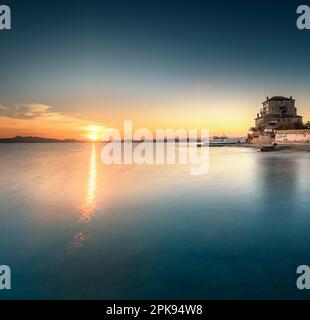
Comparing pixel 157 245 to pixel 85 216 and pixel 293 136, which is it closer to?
pixel 85 216

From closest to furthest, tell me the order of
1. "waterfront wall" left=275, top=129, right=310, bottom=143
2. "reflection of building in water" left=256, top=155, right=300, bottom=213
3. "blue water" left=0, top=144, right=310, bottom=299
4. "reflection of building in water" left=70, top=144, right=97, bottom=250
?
1. "blue water" left=0, top=144, right=310, bottom=299
2. "reflection of building in water" left=70, top=144, right=97, bottom=250
3. "reflection of building in water" left=256, top=155, right=300, bottom=213
4. "waterfront wall" left=275, top=129, right=310, bottom=143

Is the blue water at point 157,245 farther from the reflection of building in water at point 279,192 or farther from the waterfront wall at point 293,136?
the waterfront wall at point 293,136

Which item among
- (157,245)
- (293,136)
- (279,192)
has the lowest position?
(157,245)

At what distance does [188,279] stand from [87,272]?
3066mm

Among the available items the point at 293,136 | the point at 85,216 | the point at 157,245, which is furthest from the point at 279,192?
the point at 293,136

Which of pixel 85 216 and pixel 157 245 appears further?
pixel 85 216

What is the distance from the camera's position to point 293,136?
268 feet

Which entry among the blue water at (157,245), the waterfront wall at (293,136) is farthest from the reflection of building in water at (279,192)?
the waterfront wall at (293,136)

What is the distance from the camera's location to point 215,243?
413 inches

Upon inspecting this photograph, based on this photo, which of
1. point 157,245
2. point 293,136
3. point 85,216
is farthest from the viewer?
point 293,136

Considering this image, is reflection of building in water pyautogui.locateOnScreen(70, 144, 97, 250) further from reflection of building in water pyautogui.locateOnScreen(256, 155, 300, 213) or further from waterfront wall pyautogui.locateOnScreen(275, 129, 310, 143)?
waterfront wall pyautogui.locateOnScreen(275, 129, 310, 143)

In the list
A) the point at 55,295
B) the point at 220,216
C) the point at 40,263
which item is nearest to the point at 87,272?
the point at 55,295

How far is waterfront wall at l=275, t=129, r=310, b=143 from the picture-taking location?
75700 millimetres

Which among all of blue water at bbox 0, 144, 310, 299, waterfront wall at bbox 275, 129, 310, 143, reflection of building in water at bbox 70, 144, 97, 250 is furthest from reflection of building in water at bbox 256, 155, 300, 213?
waterfront wall at bbox 275, 129, 310, 143
